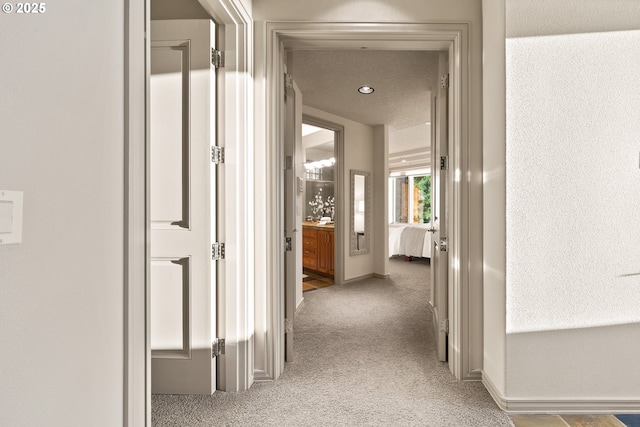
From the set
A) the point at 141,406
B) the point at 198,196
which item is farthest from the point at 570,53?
the point at 141,406

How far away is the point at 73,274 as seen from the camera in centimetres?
86

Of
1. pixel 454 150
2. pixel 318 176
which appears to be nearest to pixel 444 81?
pixel 454 150

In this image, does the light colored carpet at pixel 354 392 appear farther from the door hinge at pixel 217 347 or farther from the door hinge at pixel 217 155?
the door hinge at pixel 217 155

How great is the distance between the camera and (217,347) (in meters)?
2.09

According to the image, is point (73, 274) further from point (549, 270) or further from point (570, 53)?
point (570, 53)

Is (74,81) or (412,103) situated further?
(412,103)

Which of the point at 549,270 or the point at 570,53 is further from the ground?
the point at 570,53

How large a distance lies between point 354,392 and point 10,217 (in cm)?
195

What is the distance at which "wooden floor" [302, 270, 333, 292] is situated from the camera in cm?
500

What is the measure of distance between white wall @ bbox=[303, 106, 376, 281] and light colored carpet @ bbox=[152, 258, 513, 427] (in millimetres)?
1967

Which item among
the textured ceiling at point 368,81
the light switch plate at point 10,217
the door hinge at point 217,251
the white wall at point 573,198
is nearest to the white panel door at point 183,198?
the door hinge at point 217,251

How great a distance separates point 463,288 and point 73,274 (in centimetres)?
206

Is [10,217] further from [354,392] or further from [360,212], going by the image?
[360,212]

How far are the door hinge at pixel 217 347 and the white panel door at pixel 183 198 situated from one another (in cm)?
4
